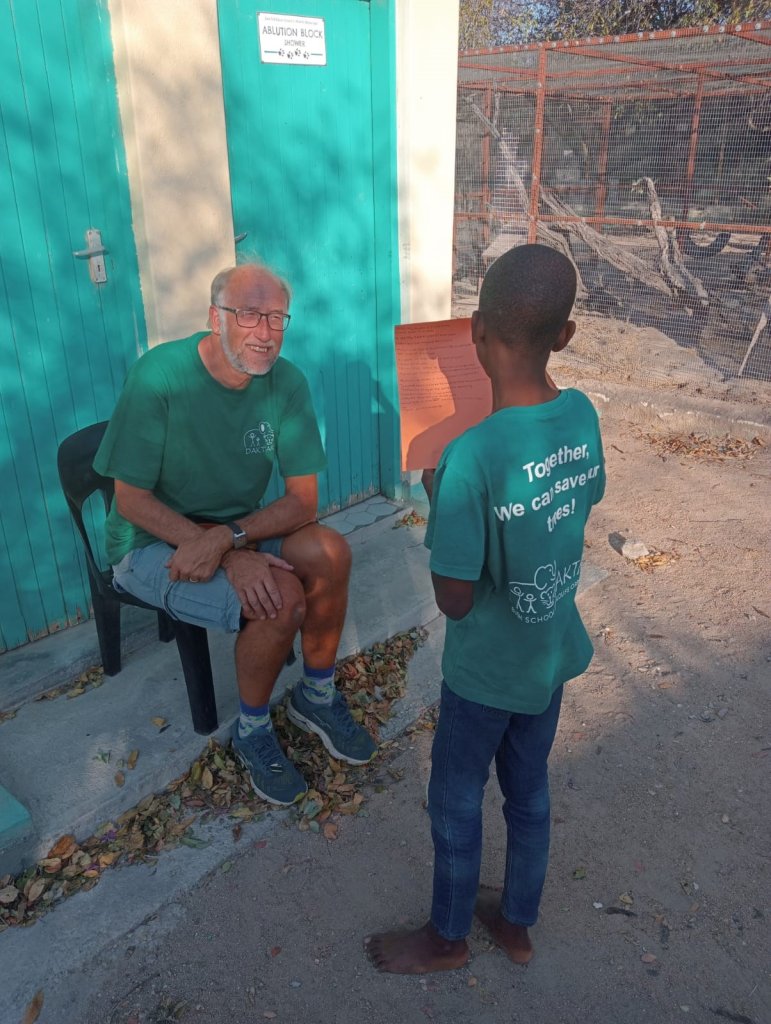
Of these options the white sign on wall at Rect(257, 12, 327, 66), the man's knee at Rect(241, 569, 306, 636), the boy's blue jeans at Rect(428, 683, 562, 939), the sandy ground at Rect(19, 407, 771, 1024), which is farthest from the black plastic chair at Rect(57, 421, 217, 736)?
the white sign on wall at Rect(257, 12, 327, 66)

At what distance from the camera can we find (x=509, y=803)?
208 centimetres

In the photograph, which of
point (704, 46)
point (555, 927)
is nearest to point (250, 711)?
point (555, 927)

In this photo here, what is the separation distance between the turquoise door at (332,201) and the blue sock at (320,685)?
1794mm

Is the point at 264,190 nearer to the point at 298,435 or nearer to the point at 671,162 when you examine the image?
the point at 298,435

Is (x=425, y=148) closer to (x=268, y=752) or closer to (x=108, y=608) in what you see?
(x=108, y=608)

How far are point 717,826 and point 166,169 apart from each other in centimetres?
→ 314

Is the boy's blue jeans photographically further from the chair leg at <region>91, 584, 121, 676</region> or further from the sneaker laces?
the chair leg at <region>91, 584, 121, 676</region>

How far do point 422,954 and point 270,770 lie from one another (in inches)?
31.2

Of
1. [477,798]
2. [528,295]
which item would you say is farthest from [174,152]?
[477,798]

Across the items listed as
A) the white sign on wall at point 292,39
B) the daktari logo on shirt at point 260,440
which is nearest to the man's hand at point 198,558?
the daktari logo on shirt at point 260,440

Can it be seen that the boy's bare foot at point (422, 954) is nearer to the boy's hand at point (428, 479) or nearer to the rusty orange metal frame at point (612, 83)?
the boy's hand at point (428, 479)

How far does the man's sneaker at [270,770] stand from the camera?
2.67 meters

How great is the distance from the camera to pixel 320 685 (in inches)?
114

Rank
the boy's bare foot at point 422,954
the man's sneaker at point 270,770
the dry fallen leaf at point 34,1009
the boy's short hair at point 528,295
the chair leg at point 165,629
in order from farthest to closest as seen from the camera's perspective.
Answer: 1. the chair leg at point 165,629
2. the man's sneaker at point 270,770
3. the boy's bare foot at point 422,954
4. the dry fallen leaf at point 34,1009
5. the boy's short hair at point 528,295
